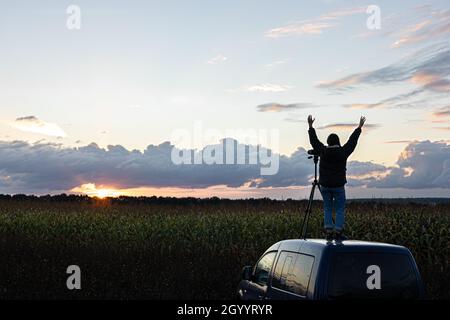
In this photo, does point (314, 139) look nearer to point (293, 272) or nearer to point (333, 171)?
point (333, 171)

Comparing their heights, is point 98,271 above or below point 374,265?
below

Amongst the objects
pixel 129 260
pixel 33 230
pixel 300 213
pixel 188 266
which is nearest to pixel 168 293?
pixel 188 266

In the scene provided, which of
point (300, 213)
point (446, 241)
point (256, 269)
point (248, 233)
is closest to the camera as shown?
point (256, 269)

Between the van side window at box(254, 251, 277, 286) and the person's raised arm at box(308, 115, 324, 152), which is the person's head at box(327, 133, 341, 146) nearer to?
the person's raised arm at box(308, 115, 324, 152)

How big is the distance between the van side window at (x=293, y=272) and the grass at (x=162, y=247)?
327 inches

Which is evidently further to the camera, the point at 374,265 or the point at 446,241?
the point at 446,241

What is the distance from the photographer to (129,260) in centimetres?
2130

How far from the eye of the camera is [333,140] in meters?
15.0

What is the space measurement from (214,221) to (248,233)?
2.96 metres

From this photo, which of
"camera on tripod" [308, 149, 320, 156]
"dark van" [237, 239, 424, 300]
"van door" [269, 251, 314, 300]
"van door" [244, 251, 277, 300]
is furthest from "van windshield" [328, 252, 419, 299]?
"camera on tripod" [308, 149, 320, 156]

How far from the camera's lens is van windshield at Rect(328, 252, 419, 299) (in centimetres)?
829

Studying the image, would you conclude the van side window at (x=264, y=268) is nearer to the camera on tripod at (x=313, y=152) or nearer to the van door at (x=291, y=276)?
the van door at (x=291, y=276)
